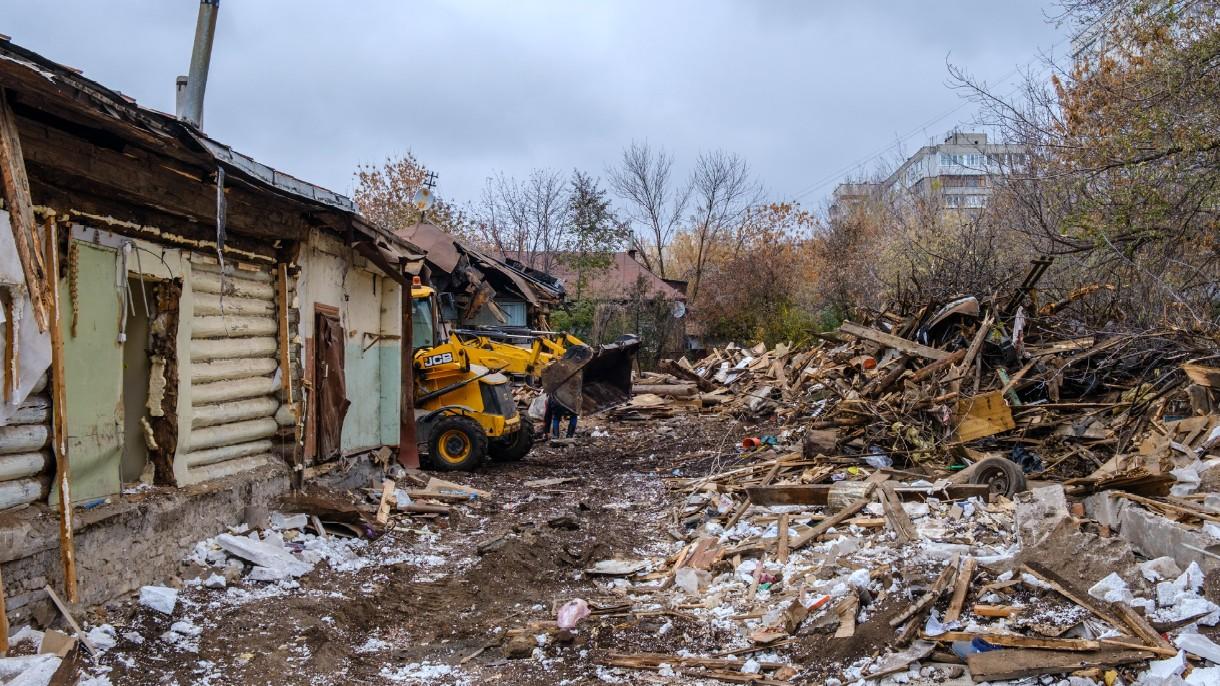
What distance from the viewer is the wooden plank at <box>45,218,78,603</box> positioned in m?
5.64

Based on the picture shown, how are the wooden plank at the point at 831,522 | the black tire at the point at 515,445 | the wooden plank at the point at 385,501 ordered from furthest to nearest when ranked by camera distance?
the black tire at the point at 515,445
the wooden plank at the point at 385,501
the wooden plank at the point at 831,522

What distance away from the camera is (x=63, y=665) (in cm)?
482

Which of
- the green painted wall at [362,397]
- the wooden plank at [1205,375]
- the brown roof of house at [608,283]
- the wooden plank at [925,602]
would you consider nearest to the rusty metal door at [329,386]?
the green painted wall at [362,397]

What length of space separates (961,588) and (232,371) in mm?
6702

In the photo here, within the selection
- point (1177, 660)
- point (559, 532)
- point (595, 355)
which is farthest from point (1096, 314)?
point (1177, 660)

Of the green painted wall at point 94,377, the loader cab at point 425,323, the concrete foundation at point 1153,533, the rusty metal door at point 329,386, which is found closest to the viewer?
the concrete foundation at point 1153,533

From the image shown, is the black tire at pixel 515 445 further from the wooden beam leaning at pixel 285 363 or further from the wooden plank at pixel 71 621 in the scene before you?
the wooden plank at pixel 71 621

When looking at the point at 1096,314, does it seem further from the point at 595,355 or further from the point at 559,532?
the point at 559,532

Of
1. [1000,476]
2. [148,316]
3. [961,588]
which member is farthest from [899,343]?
[148,316]

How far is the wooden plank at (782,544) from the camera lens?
752 centimetres

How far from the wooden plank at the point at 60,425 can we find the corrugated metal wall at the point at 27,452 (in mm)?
61

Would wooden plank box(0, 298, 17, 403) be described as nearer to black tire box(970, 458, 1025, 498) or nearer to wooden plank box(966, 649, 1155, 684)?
wooden plank box(966, 649, 1155, 684)

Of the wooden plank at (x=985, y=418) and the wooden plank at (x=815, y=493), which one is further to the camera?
the wooden plank at (x=985, y=418)

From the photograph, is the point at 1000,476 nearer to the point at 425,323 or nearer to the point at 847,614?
the point at 847,614
